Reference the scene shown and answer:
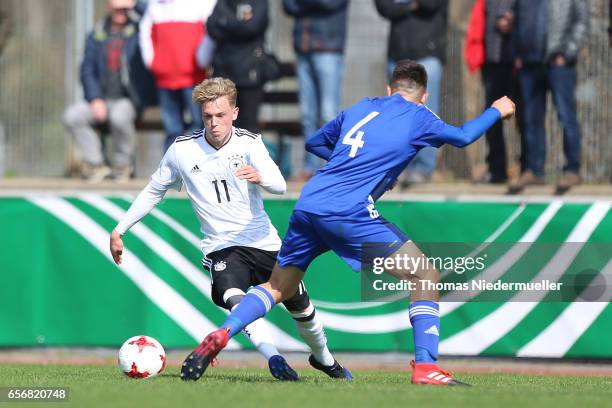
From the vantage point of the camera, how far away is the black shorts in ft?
28.7

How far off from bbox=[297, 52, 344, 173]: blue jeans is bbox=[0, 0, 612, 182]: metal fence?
3.23ft

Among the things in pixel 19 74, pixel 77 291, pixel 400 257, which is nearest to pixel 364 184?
pixel 400 257

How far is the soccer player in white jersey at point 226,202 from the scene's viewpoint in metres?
8.71

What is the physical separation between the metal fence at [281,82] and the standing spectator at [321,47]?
3.60 ft

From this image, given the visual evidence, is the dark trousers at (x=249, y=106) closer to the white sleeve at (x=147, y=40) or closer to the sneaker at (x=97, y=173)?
the white sleeve at (x=147, y=40)

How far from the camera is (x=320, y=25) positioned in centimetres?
1278

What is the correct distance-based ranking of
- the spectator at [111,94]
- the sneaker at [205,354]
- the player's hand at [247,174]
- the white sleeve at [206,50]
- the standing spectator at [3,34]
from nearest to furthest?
the sneaker at [205,354] → the player's hand at [247,174] → the white sleeve at [206,50] → the spectator at [111,94] → the standing spectator at [3,34]

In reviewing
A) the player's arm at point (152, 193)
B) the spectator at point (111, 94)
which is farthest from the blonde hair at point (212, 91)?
the spectator at point (111, 94)

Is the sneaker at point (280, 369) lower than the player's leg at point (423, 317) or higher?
lower

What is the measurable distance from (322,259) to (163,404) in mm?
5693

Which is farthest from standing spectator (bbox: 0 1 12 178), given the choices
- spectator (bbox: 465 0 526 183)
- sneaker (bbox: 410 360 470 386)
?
sneaker (bbox: 410 360 470 386)

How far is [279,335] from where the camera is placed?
1217 centimetres

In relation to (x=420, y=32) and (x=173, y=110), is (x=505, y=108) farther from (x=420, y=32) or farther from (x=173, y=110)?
(x=173, y=110)

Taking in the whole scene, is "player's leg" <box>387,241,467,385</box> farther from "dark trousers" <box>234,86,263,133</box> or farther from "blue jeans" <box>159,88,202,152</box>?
"blue jeans" <box>159,88,202,152</box>
